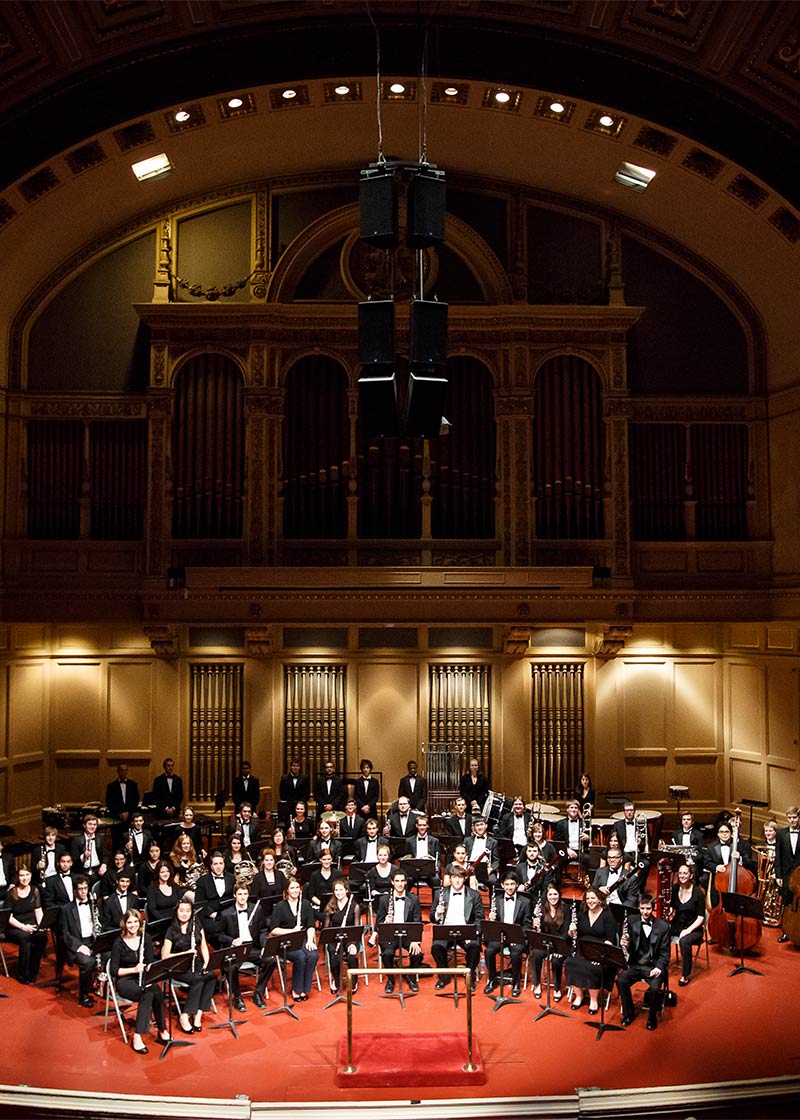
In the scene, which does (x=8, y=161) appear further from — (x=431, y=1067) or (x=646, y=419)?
(x=431, y=1067)

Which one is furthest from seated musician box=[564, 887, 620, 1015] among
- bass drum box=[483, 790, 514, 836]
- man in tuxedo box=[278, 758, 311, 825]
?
man in tuxedo box=[278, 758, 311, 825]

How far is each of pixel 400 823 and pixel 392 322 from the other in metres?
7.62

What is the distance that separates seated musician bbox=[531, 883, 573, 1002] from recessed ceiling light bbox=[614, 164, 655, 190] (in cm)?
1052

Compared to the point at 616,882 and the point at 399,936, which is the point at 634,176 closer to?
the point at 616,882

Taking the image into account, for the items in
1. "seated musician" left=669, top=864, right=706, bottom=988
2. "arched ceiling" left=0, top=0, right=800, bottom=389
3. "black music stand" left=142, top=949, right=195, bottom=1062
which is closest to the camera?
"black music stand" left=142, top=949, right=195, bottom=1062

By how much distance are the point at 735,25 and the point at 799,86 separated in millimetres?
1123

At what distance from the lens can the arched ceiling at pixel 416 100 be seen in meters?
12.2

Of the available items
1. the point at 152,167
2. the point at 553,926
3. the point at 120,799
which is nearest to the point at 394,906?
the point at 553,926

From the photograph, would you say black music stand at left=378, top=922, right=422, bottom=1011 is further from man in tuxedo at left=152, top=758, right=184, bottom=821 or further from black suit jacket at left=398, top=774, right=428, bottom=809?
man in tuxedo at left=152, top=758, right=184, bottom=821

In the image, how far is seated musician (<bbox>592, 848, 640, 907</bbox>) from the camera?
11.3 m

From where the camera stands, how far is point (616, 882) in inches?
451

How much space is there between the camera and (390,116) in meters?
15.0

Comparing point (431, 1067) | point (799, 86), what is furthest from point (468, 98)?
point (431, 1067)

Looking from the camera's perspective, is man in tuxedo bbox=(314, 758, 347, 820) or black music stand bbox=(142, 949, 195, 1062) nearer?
black music stand bbox=(142, 949, 195, 1062)
